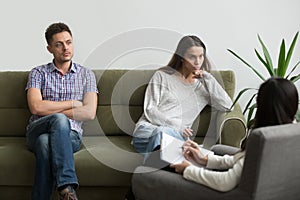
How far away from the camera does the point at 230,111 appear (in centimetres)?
324

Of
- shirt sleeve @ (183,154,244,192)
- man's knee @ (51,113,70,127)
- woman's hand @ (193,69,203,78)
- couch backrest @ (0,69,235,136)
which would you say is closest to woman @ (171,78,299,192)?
shirt sleeve @ (183,154,244,192)

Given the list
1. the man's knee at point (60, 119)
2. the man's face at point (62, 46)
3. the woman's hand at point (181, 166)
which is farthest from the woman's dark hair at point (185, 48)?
the woman's hand at point (181, 166)

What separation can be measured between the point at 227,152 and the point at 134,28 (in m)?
1.63

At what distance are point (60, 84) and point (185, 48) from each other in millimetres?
802

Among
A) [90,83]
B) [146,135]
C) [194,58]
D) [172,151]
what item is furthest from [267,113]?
[90,83]

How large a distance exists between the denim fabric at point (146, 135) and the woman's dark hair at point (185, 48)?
479mm

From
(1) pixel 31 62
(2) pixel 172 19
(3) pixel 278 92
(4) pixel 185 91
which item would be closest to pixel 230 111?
(4) pixel 185 91

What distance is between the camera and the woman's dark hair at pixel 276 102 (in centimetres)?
202

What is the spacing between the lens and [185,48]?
129 inches

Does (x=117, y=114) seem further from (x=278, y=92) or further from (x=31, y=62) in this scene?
(x=278, y=92)

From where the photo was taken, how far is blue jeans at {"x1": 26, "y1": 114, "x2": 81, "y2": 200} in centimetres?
281

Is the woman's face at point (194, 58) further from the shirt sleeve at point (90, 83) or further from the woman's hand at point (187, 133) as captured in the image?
the shirt sleeve at point (90, 83)

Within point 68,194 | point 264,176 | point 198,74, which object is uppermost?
point 198,74

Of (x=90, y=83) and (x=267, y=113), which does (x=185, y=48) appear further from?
(x=267, y=113)
